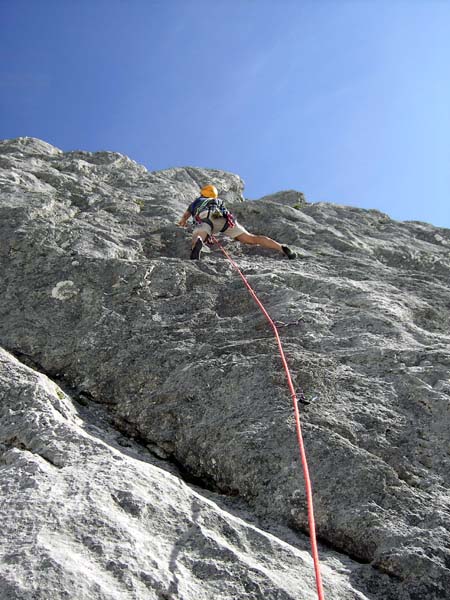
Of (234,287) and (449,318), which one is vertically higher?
(449,318)

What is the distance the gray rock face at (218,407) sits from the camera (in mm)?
3129

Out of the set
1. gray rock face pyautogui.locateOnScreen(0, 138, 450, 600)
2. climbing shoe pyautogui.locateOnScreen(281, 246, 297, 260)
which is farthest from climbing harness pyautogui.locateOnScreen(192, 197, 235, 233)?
climbing shoe pyautogui.locateOnScreen(281, 246, 297, 260)

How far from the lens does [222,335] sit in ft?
19.2

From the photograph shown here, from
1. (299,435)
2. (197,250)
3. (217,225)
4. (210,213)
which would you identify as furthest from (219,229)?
(299,435)

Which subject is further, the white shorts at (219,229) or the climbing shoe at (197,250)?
the white shorts at (219,229)

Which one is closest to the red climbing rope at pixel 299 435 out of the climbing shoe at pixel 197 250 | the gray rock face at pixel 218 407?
the gray rock face at pixel 218 407

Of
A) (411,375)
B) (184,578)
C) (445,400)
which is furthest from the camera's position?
(411,375)

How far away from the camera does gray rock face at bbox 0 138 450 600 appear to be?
3.13 m

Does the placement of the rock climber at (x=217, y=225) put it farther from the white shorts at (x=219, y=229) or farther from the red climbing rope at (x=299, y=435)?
the red climbing rope at (x=299, y=435)

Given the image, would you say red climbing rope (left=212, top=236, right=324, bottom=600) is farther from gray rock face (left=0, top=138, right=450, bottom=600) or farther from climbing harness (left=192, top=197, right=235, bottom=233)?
climbing harness (left=192, top=197, right=235, bottom=233)

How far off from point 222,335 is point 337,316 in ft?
4.67

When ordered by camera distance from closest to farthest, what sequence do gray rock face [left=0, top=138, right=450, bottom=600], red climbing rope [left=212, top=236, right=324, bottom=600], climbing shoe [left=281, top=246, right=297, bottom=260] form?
red climbing rope [left=212, top=236, right=324, bottom=600] < gray rock face [left=0, top=138, right=450, bottom=600] < climbing shoe [left=281, top=246, right=297, bottom=260]

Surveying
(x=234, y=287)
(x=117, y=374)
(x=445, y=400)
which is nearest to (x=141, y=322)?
(x=117, y=374)

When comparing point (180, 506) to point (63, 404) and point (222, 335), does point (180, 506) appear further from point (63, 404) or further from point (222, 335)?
point (222, 335)
